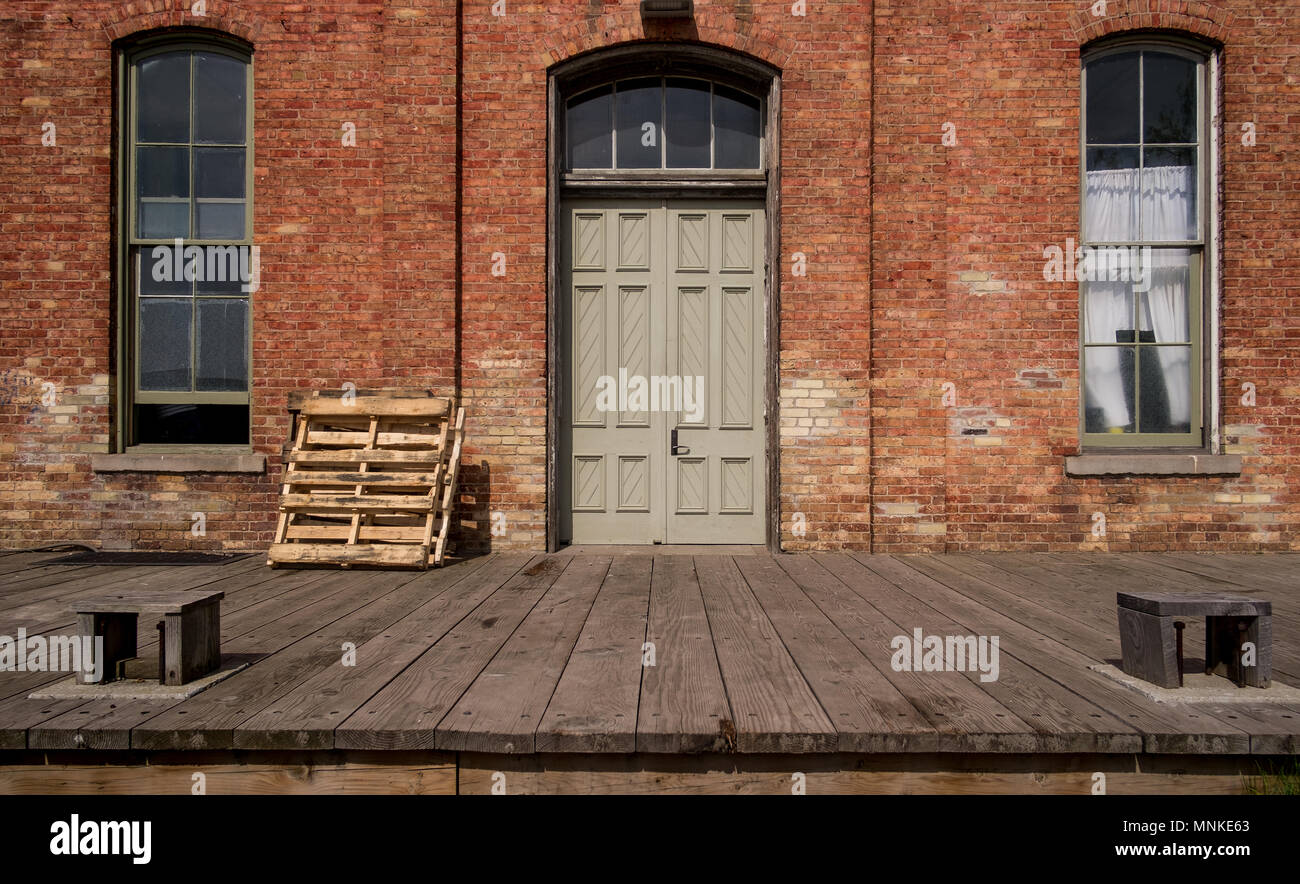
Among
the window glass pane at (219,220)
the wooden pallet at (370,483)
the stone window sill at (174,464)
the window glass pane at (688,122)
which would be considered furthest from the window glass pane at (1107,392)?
the window glass pane at (219,220)

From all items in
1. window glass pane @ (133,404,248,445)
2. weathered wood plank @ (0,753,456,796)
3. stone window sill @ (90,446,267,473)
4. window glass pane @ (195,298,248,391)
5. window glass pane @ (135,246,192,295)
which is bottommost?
weathered wood plank @ (0,753,456,796)

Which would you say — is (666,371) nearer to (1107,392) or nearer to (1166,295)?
(1107,392)

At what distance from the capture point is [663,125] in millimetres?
6422

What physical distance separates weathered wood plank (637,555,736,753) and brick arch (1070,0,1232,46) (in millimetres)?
5407

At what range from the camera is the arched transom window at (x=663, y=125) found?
6.42m

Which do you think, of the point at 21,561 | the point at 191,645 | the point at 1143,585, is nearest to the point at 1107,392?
the point at 1143,585

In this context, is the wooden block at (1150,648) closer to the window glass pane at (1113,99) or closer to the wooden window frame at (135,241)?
the window glass pane at (1113,99)

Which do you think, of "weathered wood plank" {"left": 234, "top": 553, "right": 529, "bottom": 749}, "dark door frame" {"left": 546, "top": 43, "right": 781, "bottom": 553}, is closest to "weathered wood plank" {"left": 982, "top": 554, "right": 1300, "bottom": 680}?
"dark door frame" {"left": 546, "top": 43, "right": 781, "bottom": 553}

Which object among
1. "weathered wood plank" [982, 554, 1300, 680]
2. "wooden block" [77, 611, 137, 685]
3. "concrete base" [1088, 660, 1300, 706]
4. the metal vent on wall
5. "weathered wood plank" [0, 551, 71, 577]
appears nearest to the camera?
"concrete base" [1088, 660, 1300, 706]

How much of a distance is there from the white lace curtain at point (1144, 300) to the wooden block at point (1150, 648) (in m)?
3.80

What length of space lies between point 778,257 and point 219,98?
471cm

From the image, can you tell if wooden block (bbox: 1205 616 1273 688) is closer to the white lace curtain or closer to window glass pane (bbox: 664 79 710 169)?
the white lace curtain

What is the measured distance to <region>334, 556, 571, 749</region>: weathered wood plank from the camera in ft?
8.00

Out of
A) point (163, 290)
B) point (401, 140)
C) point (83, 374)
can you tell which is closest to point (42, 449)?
point (83, 374)
